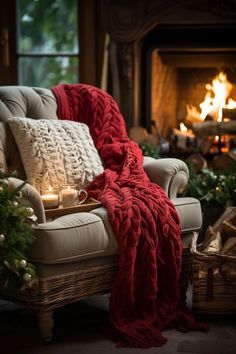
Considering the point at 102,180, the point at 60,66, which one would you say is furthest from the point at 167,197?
the point at 60,66

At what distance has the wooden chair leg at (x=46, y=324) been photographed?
2.38 metres

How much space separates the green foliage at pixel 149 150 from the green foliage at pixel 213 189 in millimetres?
462

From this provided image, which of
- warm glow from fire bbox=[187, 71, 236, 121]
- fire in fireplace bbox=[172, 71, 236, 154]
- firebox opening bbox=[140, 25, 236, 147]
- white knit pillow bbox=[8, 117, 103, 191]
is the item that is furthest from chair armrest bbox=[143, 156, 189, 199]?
firebox opening bbox=[140, 25, 236, 147]

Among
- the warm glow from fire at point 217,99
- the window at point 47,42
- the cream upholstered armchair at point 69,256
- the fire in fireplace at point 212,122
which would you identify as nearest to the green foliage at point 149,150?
the fire in fireplace at point 212,122

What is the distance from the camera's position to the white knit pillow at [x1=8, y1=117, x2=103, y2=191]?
2711 millimetres

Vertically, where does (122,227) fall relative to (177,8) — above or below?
below

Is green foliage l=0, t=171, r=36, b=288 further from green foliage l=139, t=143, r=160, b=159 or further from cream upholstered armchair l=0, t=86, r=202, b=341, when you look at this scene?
green foliage l=139, t=143, r=160, b=159

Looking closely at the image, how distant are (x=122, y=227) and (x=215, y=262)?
395 millimetres

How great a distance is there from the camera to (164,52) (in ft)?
14.0

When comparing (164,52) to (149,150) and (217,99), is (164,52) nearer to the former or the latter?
(217,99)

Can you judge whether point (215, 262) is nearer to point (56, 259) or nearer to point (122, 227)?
point (122, 227)

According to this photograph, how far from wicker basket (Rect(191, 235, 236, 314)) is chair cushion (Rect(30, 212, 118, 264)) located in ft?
1.14

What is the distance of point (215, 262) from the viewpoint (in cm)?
255

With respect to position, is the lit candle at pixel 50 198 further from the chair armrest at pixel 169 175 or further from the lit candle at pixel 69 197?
the chair armrest at pixel 169 175
